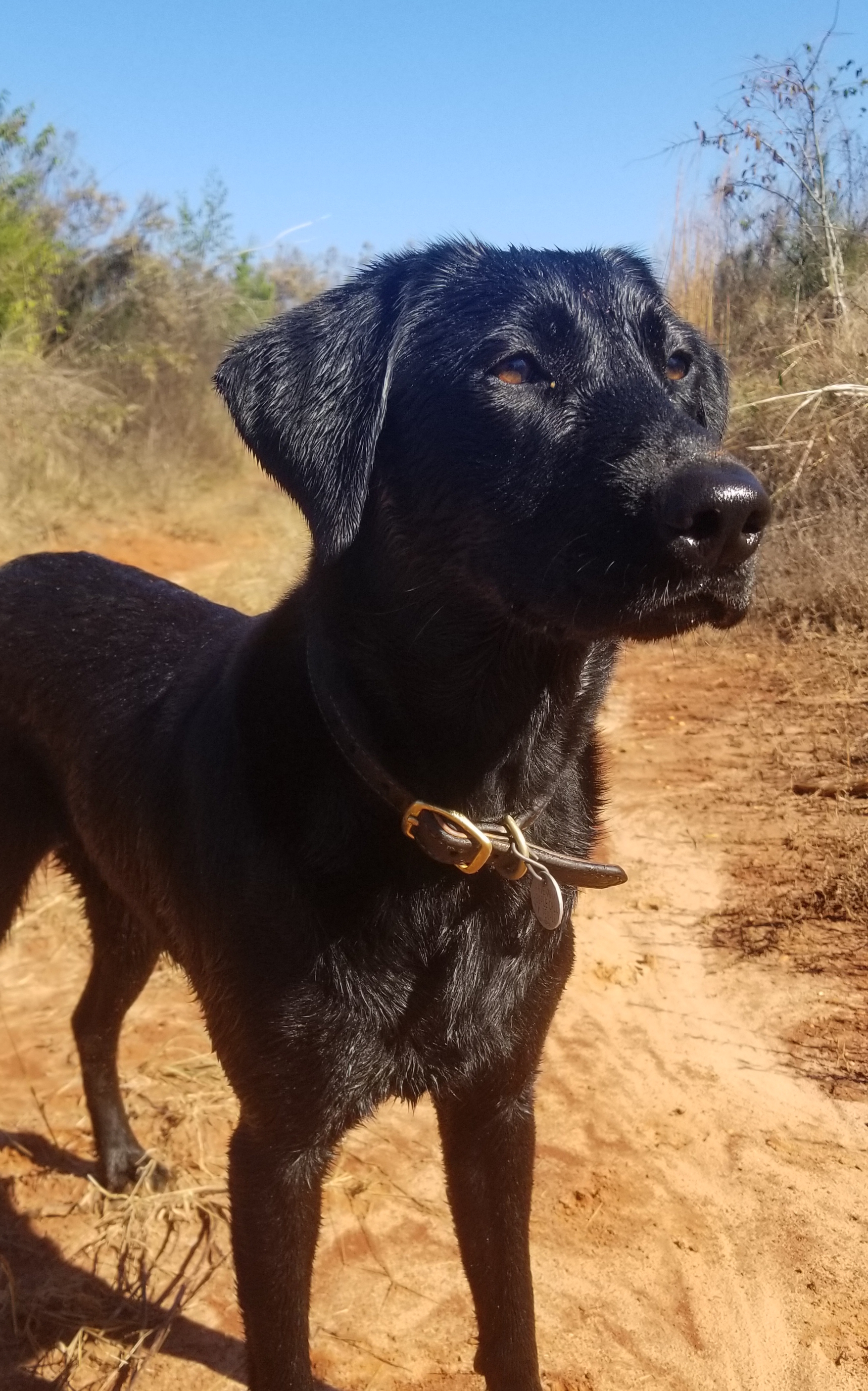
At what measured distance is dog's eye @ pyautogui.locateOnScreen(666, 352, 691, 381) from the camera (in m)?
1.92

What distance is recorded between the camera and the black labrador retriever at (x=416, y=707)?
1.63 m

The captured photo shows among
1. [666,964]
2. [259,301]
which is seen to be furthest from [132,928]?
[259,301]

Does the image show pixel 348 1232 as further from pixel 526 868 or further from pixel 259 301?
pixel 259 301

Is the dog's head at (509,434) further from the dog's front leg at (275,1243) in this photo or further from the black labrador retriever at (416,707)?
the dog's front leg at (275,1243)

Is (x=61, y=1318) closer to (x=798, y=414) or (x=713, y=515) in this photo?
(x=713, y=515)

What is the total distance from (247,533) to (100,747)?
29.8 feet

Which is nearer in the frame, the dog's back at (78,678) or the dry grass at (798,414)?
the dog's back at (78,678)

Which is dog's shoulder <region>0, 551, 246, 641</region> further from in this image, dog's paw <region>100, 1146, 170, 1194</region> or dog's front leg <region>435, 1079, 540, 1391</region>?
dog's paw <region>100, 1146, 170, 1194</region>

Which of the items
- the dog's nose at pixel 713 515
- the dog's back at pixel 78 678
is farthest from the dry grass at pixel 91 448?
the dog's nose at pixel 713 515

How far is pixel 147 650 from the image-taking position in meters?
2.42

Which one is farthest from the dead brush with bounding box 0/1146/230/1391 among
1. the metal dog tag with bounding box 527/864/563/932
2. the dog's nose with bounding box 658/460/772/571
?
the dog's nose with bounding box 658/460/772/571

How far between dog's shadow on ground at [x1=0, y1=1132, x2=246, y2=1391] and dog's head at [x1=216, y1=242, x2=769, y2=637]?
5.99 feet

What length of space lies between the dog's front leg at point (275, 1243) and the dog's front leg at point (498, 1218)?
315 millimetres

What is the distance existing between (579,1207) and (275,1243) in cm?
110
